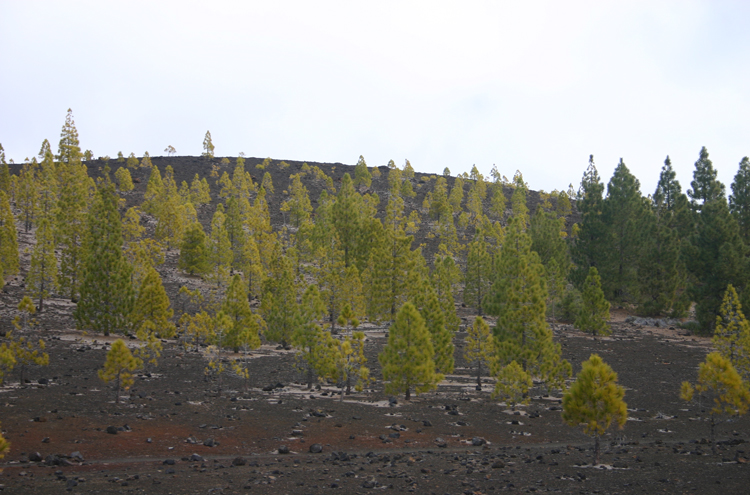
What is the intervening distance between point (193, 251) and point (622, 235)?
52.6m

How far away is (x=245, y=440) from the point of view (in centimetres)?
1762

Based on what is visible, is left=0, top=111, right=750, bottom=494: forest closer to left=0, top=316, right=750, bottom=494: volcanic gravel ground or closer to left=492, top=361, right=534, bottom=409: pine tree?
left=492, top=361, right=534, bottom=409: pine tree

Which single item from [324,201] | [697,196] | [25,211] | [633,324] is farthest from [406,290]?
[25,211]

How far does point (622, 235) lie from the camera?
62000 millimetres

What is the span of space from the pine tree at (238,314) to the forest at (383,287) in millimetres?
146

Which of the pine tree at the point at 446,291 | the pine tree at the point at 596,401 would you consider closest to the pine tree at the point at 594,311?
the pine tree at the point at 446,291

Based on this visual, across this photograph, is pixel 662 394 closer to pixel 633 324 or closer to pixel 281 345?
pixel 281 345

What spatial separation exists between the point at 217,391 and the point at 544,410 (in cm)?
1581

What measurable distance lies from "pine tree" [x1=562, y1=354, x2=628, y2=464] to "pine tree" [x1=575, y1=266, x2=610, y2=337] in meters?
32.7

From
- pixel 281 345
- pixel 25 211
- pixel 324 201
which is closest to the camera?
pixel 281 345

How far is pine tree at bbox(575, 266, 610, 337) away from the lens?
46688 mm

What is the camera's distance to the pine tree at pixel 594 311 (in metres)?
46.7

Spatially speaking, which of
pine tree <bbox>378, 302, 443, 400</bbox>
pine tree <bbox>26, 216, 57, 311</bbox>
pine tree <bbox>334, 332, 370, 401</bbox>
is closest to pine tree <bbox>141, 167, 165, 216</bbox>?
pine tree <bbox>26, 216, 57, 311</bbox>

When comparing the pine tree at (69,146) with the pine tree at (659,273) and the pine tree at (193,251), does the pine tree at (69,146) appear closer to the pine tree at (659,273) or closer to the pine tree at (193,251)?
the pine tree at (193,251)
